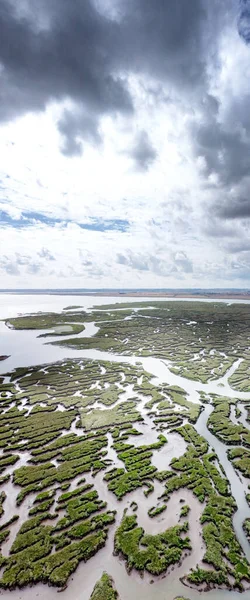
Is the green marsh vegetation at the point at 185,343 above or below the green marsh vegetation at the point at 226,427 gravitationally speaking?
below

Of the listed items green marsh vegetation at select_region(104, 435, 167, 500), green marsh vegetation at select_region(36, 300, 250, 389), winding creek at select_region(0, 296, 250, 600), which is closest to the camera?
winding creek at select_region(0, 296, 250, 600)

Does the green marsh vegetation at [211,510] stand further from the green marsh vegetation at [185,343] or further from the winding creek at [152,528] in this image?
the green marsh vegetation at [185,343]

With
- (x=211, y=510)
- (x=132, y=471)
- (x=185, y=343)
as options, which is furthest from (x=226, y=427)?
(x=185, y=343)

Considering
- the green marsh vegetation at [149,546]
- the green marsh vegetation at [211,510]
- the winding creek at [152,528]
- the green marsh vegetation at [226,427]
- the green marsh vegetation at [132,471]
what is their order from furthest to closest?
the green marsh vegetation at [226,427] < the green marsh vegetation at [132,471] < the green marsh vegetation at [149,546] < the green marsh vegetation at [211,510] < the winding creek at [152,528]

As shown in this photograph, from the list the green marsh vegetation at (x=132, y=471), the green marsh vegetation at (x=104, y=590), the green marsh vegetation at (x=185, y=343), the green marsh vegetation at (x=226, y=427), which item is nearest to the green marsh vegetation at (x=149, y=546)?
the green marsh vegetation at (x=104, y=590)

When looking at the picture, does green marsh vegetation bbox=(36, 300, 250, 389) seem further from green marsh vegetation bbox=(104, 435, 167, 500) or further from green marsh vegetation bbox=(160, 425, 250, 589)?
green marsh vegetation bbox=(104, 435, 167, 500)

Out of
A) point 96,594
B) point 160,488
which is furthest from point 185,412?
point 96,594

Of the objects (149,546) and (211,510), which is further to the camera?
(211,510)

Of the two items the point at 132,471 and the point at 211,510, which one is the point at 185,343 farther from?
the point at 211,510

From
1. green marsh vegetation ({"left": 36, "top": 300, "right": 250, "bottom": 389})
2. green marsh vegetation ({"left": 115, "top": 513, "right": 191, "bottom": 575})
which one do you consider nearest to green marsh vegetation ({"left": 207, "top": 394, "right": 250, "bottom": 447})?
green marsh vegetation ({"left": 36, "top": 300, "right": 250, "bottom": 389})

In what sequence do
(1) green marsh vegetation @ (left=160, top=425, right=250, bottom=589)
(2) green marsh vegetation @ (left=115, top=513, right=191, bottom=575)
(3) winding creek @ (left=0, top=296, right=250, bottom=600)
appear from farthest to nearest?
(2) green marsh vegetation @ (left=115, top=513, right=191, bottom=575) → (1) green marsh vegetation @ (left=160, top=425, right=250, bottom=589) → (3) winding creek @ (left=0, top=296, right=250, bottom=600)

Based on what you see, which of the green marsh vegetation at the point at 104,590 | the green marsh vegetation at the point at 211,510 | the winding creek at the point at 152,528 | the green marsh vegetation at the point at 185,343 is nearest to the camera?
the green marsh vegetation at the point at 104,590
